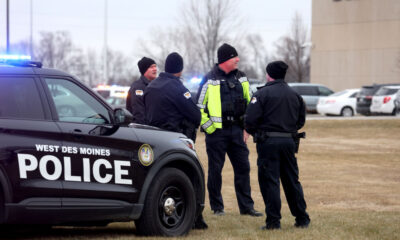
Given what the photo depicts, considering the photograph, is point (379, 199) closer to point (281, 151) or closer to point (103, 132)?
point (281, 151)

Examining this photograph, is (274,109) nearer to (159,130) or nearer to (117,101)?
(159,130)

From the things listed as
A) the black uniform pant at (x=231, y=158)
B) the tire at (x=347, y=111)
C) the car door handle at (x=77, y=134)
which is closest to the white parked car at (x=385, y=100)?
the tire at (x=347, y=111)

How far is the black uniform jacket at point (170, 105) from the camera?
29.3ft

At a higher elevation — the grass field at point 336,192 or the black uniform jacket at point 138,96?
the black uniform jacket at point 138,96

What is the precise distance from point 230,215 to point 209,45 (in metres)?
44.3

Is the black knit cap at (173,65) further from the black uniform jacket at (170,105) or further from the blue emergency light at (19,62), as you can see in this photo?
the blue emergency light at (19,62)

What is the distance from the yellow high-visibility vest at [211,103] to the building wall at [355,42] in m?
49.9

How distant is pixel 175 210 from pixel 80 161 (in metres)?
1.38

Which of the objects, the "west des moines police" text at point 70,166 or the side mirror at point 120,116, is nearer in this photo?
the "west des moines police" text at point 70,166

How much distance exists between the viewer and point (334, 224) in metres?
9.27

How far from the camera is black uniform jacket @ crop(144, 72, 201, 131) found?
8.92 meters

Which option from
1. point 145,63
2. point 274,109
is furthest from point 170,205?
point 145,63

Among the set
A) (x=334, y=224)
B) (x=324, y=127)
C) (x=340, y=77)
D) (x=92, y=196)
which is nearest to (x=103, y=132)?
(x=92, y=196)

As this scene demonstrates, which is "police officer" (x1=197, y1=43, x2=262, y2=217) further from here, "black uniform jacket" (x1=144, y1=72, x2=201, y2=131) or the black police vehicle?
the black police vehicle
